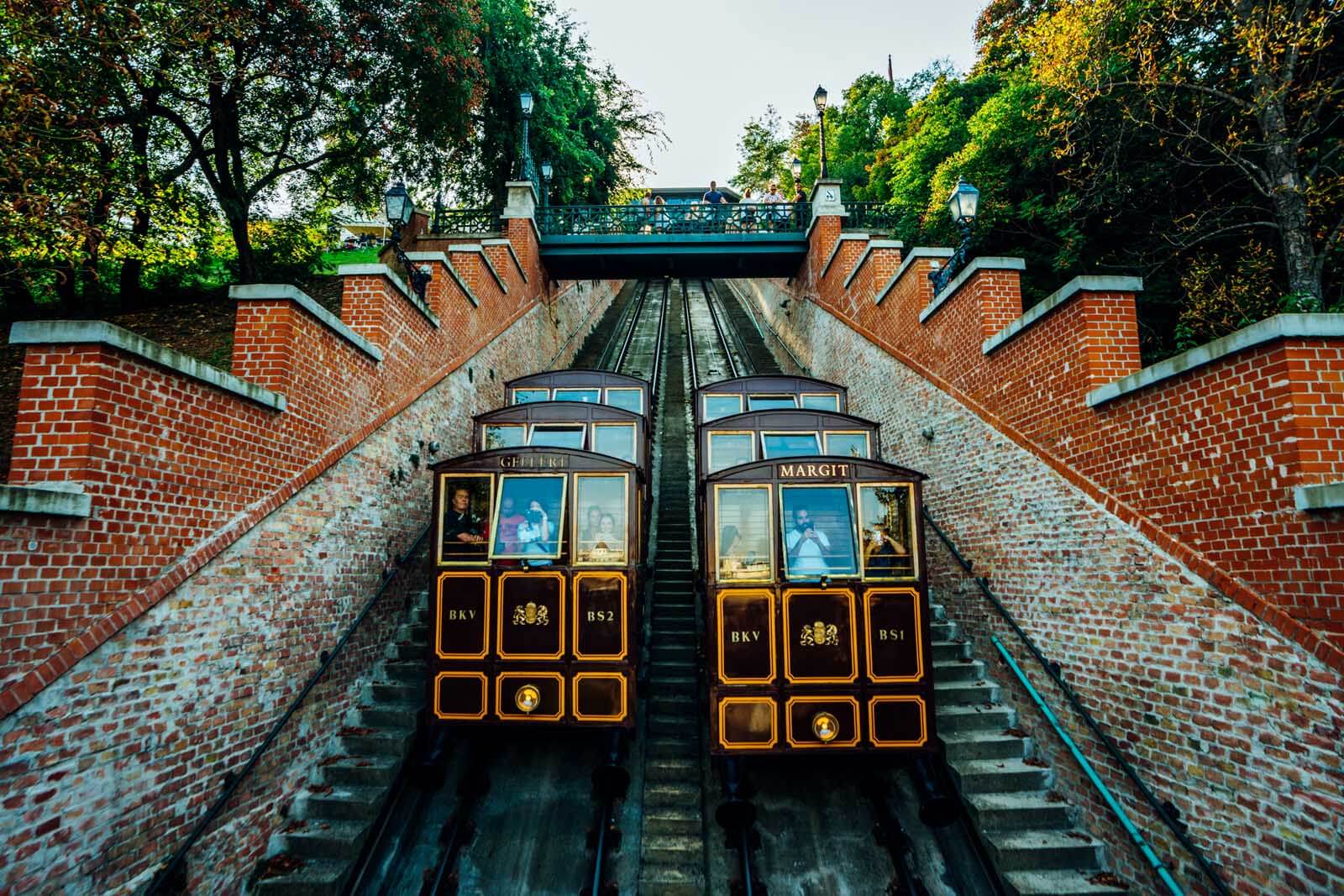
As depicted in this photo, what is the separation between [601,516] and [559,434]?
216cm

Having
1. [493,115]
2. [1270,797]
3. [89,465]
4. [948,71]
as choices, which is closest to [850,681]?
[1270,797]

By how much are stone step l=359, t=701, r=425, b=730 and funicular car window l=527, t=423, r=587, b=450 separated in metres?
3.19

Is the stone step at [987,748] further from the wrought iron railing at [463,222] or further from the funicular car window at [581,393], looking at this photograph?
the wrought iron railing at [463,222]

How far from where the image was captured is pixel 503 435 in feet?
25.8

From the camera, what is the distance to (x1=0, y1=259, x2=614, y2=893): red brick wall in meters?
3.69

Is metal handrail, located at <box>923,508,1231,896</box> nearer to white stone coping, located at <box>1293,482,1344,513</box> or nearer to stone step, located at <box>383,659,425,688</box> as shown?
white stone coping, located at <box>1293,482,1344,513</box>

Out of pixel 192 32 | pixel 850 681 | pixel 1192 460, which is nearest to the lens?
pixel 1192 460

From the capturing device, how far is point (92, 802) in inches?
151

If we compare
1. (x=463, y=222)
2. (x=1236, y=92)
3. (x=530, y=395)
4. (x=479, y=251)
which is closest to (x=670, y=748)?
(x=530, y=395)

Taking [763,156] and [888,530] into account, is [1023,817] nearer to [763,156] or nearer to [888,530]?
[888,530]

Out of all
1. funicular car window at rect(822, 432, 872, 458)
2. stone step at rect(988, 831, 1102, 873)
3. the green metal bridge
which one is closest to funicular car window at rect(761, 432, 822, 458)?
funicular car window at rect(822, 432, 872, 458)

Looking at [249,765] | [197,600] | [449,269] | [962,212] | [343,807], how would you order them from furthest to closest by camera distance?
[449,269] → [962,212] → [343,807] → [249,765] → [197,600]

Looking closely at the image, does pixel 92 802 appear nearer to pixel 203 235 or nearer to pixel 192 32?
pixel 192 32

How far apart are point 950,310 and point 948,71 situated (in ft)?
71.1
